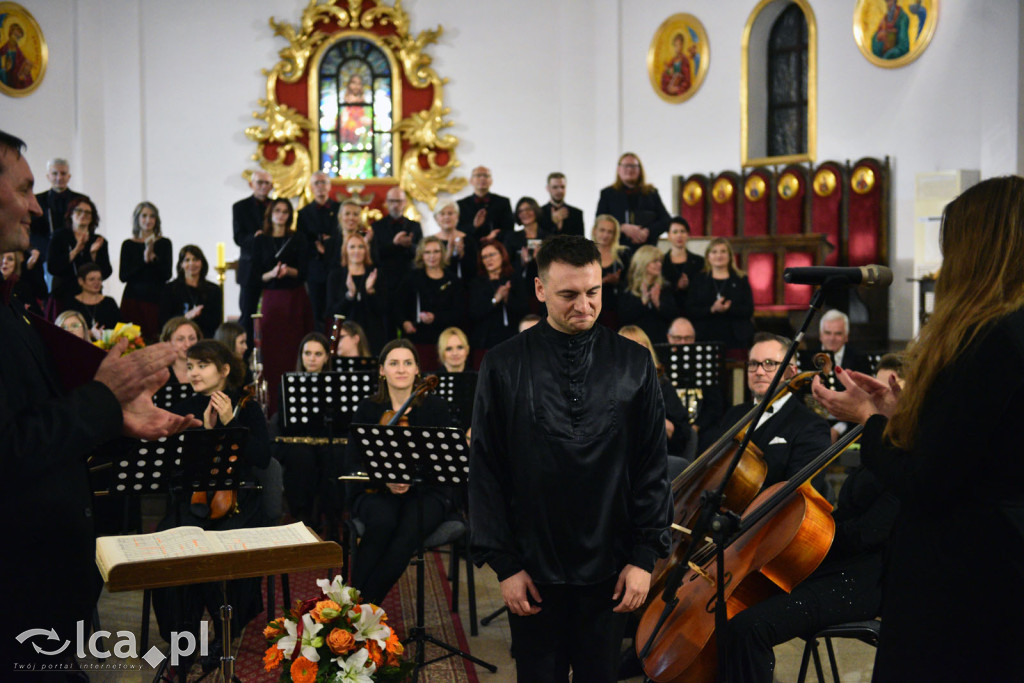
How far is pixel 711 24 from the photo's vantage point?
13.3 m

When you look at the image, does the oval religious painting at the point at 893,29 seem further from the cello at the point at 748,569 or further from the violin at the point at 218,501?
the violin at the point at 218,501

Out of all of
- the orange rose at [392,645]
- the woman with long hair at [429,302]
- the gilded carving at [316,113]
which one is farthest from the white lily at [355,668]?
the gilded carving at [316,113]

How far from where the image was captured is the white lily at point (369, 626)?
3.08m

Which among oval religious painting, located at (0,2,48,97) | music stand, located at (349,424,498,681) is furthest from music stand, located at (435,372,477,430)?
oval religious painting, located at (0,2,48,97)

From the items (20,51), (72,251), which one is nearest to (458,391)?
(72,251)

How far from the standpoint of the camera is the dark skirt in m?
8.91

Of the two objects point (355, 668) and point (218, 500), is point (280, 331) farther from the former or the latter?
point (355, 668)

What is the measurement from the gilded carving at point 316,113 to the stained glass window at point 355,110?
0.76ft

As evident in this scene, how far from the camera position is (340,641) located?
300 centimetres

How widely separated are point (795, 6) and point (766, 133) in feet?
5.68

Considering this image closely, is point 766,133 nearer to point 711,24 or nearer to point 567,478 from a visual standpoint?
point 711,24

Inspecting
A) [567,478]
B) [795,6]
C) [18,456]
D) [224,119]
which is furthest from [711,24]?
[18,456]

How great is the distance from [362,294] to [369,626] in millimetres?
5433

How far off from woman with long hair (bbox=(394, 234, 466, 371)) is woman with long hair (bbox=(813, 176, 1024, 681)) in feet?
20.3
